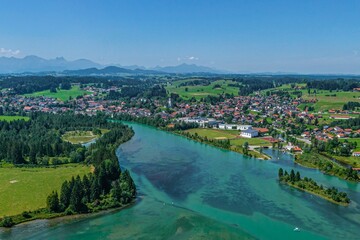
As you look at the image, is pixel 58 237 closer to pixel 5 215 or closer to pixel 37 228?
pixel 37 228

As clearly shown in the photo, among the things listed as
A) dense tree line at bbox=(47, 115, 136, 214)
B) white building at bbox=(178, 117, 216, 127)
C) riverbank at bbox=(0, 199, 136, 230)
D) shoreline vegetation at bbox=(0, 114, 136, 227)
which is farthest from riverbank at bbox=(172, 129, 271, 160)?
riverbank at bbox=(0, 199, 136, 230)

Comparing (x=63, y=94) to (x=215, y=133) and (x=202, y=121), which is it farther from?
(x=215, y=133)

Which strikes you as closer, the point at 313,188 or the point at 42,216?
the point at 42,216

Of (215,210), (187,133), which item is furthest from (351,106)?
(215,210)

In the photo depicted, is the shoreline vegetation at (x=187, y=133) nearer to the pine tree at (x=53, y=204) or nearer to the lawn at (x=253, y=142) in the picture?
the lawn at (x=253, y=142)

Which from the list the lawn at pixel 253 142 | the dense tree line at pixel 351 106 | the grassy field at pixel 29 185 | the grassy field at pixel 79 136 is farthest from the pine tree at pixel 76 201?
the dense tree line at pixel 351 106

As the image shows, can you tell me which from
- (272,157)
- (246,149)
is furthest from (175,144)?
(272,157)
